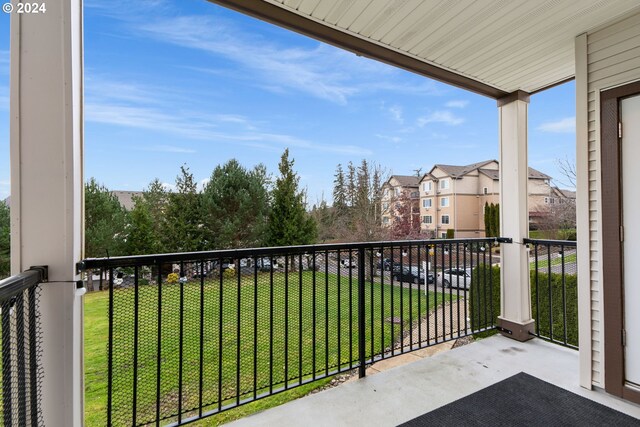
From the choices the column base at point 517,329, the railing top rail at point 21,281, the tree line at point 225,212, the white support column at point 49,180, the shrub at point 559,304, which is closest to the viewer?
the railing top rail at point 21,281

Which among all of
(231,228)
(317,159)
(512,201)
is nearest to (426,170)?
(317,159)

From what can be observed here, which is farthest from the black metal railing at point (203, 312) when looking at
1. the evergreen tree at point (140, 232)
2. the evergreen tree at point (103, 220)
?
the evergreen tree at point (140, 232)

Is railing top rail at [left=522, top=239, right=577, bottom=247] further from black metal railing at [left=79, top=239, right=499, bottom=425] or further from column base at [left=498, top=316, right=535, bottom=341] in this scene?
black metal railing at [left=79, top=239, right=499, bottom=425]

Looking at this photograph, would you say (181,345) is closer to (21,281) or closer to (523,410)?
(21,281)

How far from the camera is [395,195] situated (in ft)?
44.9

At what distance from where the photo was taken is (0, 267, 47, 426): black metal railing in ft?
2.74

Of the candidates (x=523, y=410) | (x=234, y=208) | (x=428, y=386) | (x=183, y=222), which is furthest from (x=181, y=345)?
(x=183, y=222)

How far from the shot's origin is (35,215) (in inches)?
45.2

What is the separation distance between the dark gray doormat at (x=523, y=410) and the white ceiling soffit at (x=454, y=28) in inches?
93.6

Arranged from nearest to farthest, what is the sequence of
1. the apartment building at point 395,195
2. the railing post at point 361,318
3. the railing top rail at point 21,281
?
the railing top rail at point 21,281 < the railing post at point 361,318 < the apartment building at point 395,195

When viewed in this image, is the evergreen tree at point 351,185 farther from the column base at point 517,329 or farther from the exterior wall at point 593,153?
the exterior wall at point 593,153

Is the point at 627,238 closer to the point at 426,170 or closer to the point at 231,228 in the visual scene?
the point at 231,228

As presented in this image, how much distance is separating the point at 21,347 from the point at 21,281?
229 mm

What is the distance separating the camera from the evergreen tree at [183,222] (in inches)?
502
